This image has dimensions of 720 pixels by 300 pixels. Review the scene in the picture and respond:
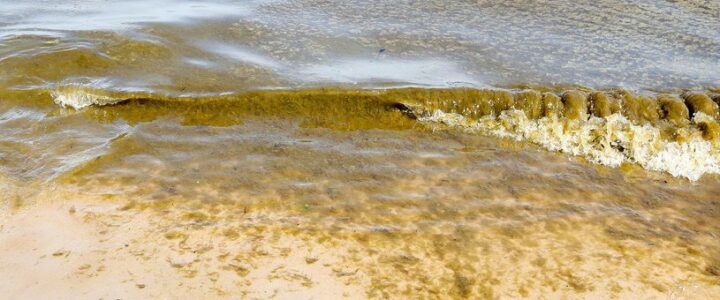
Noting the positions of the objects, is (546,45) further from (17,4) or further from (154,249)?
(17,4)

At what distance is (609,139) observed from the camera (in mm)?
4211

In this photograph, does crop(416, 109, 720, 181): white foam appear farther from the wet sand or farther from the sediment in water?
the wet sand

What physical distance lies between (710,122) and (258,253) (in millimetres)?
3334

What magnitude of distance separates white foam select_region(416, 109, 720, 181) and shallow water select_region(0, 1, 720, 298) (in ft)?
0.05

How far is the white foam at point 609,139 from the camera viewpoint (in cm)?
397

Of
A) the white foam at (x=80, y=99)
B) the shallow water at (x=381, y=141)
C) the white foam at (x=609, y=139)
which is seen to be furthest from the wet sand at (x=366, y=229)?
the white foam at (x=80, y=99)

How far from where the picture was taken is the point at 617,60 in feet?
16.8

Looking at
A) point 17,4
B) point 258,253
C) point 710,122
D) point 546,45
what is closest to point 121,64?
point 17,4

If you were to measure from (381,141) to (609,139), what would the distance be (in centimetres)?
155

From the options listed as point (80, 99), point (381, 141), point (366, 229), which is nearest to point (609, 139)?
point (381, 141)

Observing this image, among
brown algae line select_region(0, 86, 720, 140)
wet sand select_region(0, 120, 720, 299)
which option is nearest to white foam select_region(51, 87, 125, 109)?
brown algae line select_region(0, 86, 720, 140)

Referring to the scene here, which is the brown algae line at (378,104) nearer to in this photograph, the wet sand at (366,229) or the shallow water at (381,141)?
the shallow water at (381,141)

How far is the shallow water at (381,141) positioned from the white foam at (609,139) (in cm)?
2

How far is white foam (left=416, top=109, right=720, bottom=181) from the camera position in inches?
156
